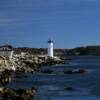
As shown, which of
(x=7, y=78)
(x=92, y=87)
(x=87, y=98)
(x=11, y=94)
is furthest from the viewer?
(x=7, y=78)

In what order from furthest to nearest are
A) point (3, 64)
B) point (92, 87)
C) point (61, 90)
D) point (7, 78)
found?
1. point (3, 64)
2. point (7, 78)
3. point (92, 87)
4. point (61, 90)

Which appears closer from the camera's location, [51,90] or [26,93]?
[26,93]

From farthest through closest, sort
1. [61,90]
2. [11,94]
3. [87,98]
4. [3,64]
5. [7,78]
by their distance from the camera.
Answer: [3,64] < [7,78] < [61,90] < [87,98] < [11,94]

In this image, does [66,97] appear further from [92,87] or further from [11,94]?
[92,87]

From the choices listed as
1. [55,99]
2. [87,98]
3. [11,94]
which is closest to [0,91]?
[11,94]

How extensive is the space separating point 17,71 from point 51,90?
94.5ft

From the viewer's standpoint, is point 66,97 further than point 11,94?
Yes

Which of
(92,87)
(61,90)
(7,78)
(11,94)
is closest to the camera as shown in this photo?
(11,94)

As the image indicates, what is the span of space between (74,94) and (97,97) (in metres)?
2.89

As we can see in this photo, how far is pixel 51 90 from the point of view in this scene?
56281 millimetres

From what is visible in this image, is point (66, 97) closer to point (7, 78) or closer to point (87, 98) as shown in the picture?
point (87, 98)

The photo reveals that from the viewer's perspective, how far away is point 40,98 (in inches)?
1874

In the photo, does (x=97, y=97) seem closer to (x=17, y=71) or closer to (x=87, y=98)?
(x=87, y=98)

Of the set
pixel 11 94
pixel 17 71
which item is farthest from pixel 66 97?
pixel 17 71
